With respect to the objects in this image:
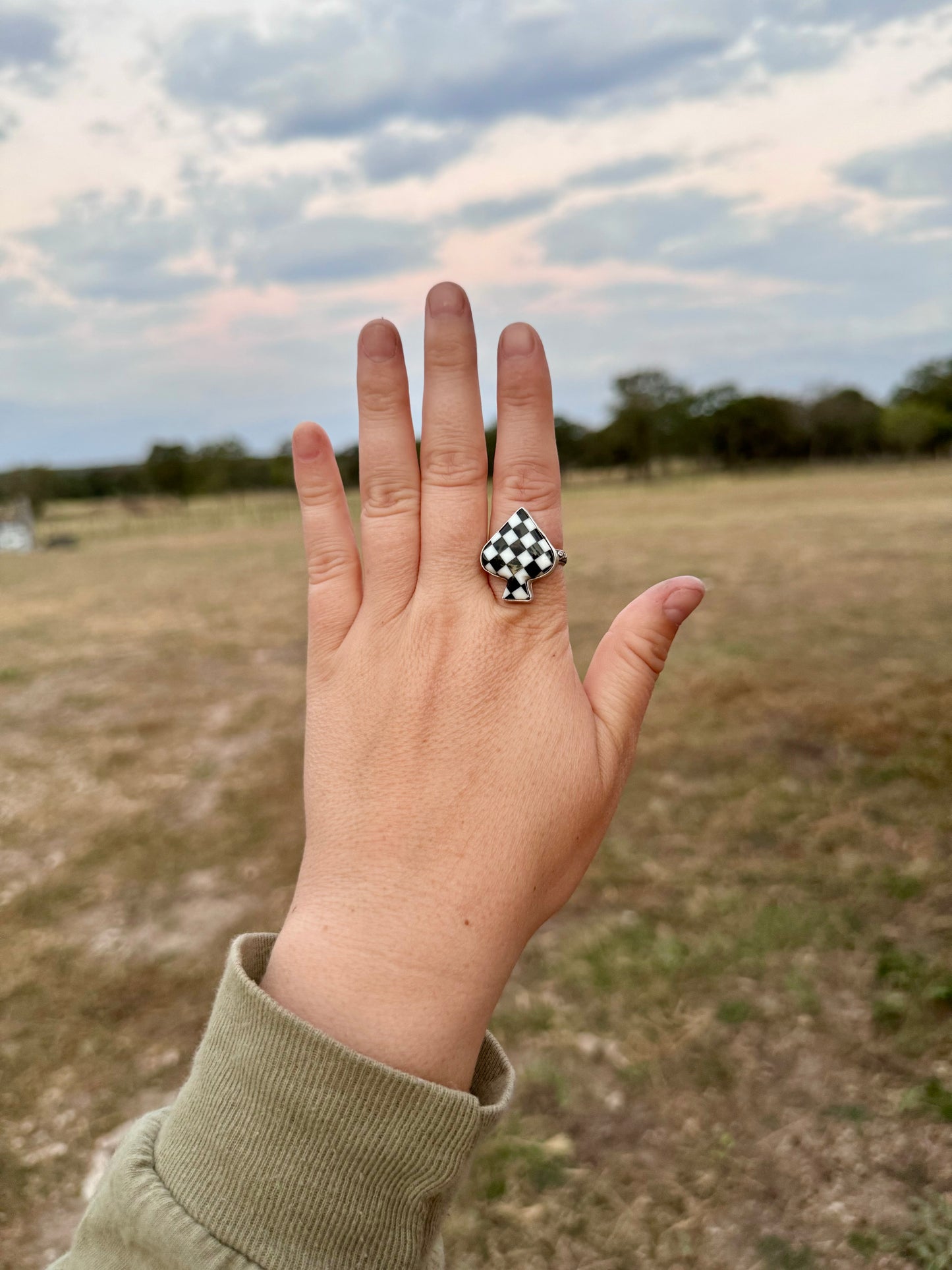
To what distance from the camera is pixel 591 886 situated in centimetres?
443

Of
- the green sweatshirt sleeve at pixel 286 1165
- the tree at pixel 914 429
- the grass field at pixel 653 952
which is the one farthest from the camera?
the tree at pixel 914 429

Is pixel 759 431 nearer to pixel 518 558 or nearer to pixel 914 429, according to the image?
pixel 914 429

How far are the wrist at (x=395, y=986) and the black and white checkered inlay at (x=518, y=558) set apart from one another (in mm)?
580

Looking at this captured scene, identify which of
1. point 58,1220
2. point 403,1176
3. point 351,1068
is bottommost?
point 58,1220

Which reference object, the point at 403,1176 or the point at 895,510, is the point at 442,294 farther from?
the point at 895,510

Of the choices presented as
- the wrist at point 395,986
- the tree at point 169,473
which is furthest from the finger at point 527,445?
the tree at point 169,473

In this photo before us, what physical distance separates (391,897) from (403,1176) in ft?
1.17

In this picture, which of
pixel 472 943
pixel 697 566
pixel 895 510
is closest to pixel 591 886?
pixel 472 943

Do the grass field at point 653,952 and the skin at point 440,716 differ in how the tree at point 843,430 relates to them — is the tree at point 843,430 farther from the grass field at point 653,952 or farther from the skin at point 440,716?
the skin at point 440,716

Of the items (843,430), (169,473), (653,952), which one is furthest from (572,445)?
(653,952)

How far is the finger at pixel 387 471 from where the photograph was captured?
1541 mm

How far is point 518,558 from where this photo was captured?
1.51 metres

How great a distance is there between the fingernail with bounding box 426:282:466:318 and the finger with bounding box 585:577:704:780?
2.04 ft

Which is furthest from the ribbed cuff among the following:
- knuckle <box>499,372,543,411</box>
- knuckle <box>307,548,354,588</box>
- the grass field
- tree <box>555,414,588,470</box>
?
tree <box>555,414,588,470</box>
